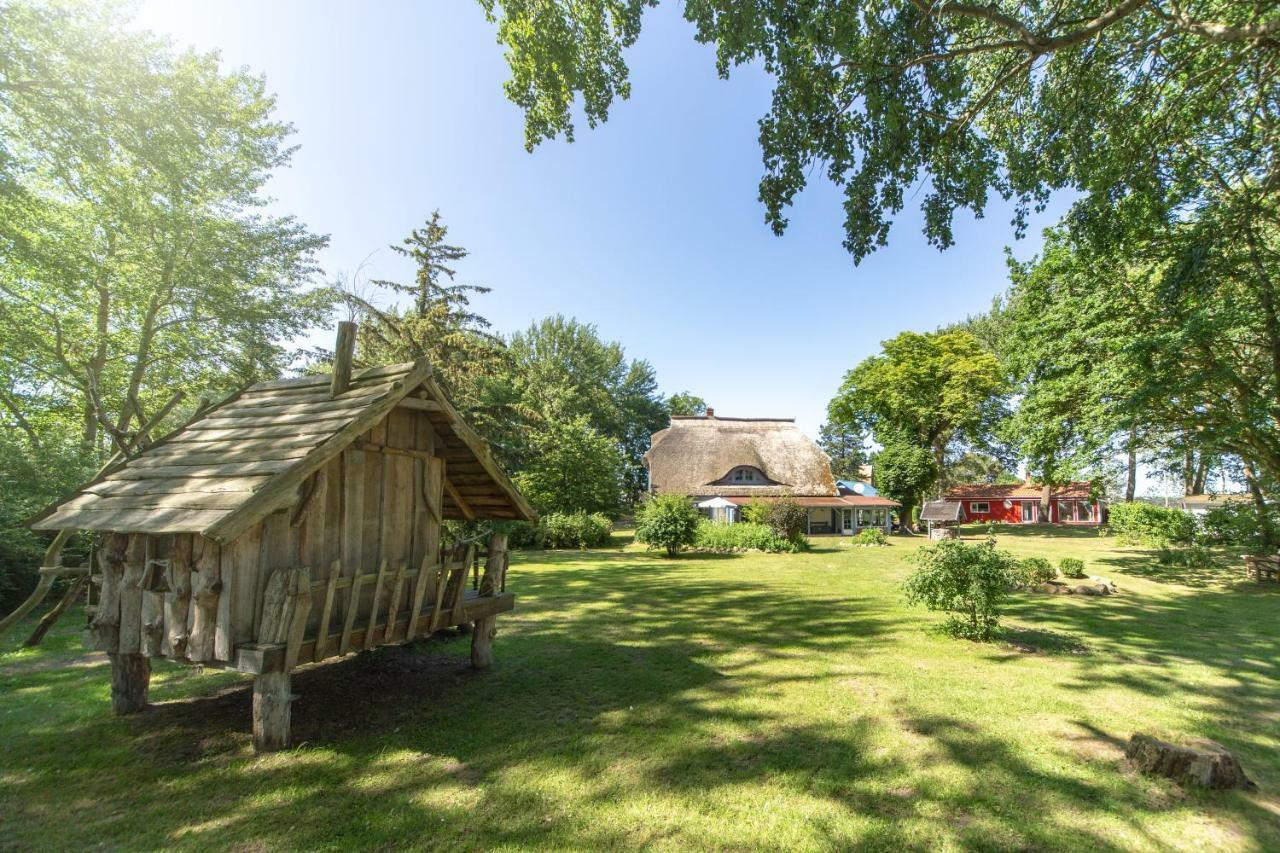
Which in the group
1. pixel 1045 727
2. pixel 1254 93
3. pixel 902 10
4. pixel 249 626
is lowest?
pixel 1045 727

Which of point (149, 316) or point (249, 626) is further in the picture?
point (149, 316)

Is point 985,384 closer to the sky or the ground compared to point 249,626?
closer to the sky

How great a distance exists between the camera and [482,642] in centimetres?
726

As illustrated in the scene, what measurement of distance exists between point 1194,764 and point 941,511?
1075 inches

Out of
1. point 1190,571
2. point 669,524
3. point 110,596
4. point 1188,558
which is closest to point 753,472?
point 669,524

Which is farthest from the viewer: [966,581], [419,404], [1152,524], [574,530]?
[574,530]

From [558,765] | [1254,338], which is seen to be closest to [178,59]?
[558,765]

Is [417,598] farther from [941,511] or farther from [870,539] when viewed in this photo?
[941,511]

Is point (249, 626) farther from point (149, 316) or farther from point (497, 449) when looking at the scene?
point (497, 449)

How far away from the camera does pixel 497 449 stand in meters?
24.1

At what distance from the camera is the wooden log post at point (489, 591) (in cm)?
696

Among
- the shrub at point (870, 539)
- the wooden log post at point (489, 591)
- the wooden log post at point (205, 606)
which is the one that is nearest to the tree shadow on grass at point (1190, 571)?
the shrub at point (870, 539)

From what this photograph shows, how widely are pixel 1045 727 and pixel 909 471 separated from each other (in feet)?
117

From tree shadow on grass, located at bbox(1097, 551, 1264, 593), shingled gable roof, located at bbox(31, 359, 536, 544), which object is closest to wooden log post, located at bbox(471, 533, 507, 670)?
shingled gable roof, located at bbox(31, 359, 536, 544)
